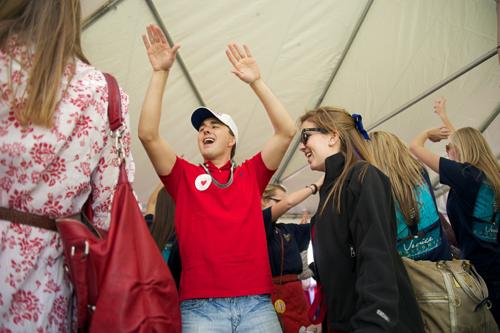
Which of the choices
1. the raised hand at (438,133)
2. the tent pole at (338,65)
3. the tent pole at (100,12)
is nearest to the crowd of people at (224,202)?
the raised hand at (438,133)

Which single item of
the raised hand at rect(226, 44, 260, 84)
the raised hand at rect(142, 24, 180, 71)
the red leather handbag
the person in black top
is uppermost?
the raised hand at rect(142, 24, 180, 71)

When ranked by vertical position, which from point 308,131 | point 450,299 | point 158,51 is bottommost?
point 450,299

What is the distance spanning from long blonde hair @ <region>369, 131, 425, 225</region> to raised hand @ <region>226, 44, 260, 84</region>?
70 centimetres

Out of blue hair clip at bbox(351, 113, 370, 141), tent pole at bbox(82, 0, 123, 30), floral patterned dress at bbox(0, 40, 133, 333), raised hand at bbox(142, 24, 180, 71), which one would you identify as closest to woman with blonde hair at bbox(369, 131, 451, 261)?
blue hair clip at bbox(351, 113, 370, 141)

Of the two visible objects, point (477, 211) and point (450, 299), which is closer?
point (450, 299)

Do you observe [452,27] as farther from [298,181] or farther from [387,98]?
[298,181]

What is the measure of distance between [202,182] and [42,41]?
1065 mm

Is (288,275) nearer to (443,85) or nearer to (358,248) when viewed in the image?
(358,248)

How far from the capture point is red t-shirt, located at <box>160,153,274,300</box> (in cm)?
197

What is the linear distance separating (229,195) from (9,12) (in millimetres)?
1199

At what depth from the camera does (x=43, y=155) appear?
124 centimetres

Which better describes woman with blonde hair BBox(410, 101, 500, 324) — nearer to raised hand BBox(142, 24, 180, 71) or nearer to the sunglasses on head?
the sunglasses on head

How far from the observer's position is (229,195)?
2213 mm

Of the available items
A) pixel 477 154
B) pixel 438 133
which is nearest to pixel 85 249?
pixel 477 154
